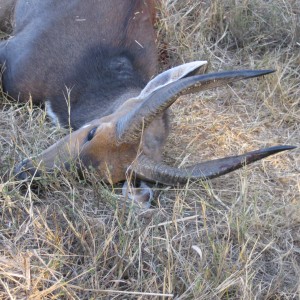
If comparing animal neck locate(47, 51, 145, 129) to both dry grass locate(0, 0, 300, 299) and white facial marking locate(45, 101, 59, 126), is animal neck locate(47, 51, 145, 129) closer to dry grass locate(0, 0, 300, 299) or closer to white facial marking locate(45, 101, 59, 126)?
white facial marking locate(45, 101, 59, 126)

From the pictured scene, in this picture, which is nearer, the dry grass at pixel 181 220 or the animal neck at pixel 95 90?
the dry grass at pixel 181 220

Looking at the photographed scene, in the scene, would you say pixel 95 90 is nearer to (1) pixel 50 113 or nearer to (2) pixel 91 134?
(1) pixel 50 113

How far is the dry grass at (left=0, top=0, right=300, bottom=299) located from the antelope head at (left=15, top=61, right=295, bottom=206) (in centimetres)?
10

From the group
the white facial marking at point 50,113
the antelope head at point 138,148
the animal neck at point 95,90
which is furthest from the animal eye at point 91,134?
the white facial marking at point 50,113

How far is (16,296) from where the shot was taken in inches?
111

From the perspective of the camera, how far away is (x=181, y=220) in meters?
3.41

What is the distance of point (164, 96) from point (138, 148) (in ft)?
1.14

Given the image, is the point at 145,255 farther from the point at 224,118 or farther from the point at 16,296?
the point at 224,118

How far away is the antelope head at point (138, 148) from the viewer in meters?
3.31

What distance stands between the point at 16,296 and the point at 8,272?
102 millimetres

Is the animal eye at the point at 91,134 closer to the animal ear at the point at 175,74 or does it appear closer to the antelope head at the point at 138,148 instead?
the antelope head at the point at 138,148

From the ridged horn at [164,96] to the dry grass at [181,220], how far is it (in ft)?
0.98

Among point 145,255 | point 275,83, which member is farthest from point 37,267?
point 275,83

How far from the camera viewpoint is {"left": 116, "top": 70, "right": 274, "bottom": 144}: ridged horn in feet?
10.6
